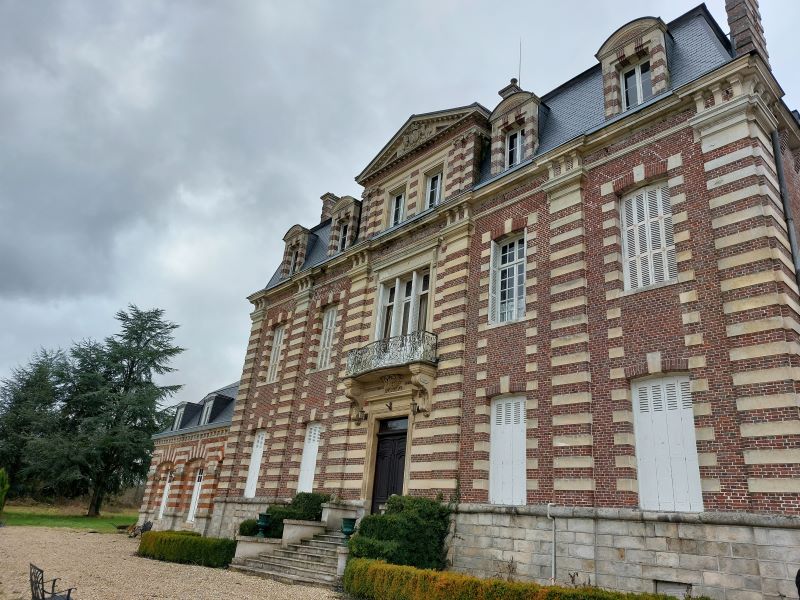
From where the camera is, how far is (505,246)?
14.8 m

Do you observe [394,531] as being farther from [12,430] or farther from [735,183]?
[12,430]

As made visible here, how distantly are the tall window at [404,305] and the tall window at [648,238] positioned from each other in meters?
6.02

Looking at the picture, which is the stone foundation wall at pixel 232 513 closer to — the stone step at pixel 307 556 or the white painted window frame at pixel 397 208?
the stone step at pixel 307 556

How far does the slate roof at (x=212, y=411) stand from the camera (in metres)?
26.8

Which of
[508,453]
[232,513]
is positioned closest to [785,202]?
[508,453]

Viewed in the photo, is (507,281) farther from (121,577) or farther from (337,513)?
(121,577)

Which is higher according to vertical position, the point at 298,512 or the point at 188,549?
the point at 298,512

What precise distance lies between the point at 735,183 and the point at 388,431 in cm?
1037

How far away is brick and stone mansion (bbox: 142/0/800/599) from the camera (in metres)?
9.13

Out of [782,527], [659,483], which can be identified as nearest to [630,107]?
[659,483]

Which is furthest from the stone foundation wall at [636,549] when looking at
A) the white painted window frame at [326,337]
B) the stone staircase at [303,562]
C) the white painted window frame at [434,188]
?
the white painted window frame at [434,188]

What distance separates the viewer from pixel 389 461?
15562 mm

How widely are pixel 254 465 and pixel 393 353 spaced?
28.4 ft

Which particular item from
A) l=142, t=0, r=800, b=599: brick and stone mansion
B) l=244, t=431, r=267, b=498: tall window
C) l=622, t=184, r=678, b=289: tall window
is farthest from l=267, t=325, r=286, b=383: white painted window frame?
l=622, t=184, r=678, b=289: tall window
